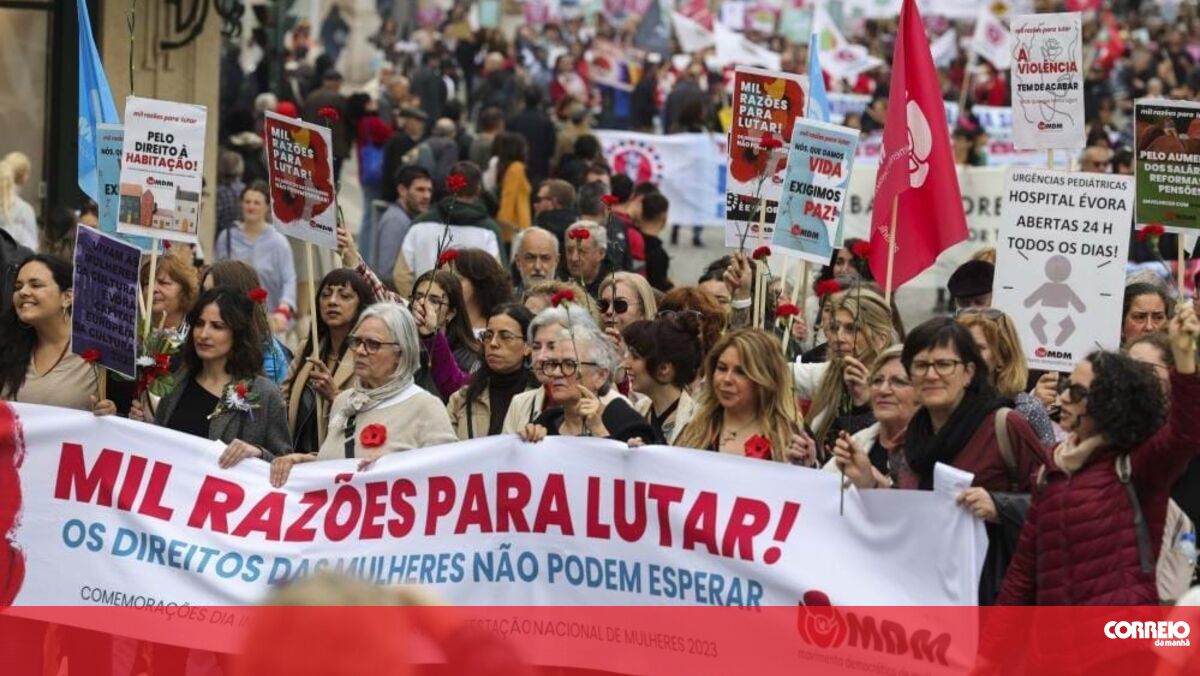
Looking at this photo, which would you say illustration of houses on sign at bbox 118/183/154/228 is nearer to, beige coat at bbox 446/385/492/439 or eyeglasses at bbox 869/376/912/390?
beige coat at bbox 446/385/492/439

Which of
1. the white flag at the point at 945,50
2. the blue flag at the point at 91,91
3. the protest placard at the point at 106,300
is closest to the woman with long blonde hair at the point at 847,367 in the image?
the protest placard at the point at 106,300

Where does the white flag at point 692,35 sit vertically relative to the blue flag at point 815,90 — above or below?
above

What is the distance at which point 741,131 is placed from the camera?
1019 cm

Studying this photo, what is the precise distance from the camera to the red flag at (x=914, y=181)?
31.0 ft

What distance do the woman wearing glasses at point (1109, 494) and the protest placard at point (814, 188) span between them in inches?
107

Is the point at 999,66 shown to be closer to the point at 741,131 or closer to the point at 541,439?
the point at 741,131

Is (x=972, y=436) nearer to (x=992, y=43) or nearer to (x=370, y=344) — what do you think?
(x=370, y=344)

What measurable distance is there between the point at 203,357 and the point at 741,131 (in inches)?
105

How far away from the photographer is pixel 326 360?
9.45 m

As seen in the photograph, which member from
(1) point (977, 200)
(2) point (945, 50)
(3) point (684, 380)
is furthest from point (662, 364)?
(2) point (945, 50)

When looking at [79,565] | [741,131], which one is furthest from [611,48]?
[79,565]

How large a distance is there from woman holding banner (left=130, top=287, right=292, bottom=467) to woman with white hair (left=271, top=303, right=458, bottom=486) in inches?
9.9

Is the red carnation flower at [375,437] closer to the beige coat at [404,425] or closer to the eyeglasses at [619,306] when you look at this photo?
the beige coat at [404,425]

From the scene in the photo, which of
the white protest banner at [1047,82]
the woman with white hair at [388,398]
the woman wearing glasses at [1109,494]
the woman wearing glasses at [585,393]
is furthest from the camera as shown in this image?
the white protest banner at [1047,82]
